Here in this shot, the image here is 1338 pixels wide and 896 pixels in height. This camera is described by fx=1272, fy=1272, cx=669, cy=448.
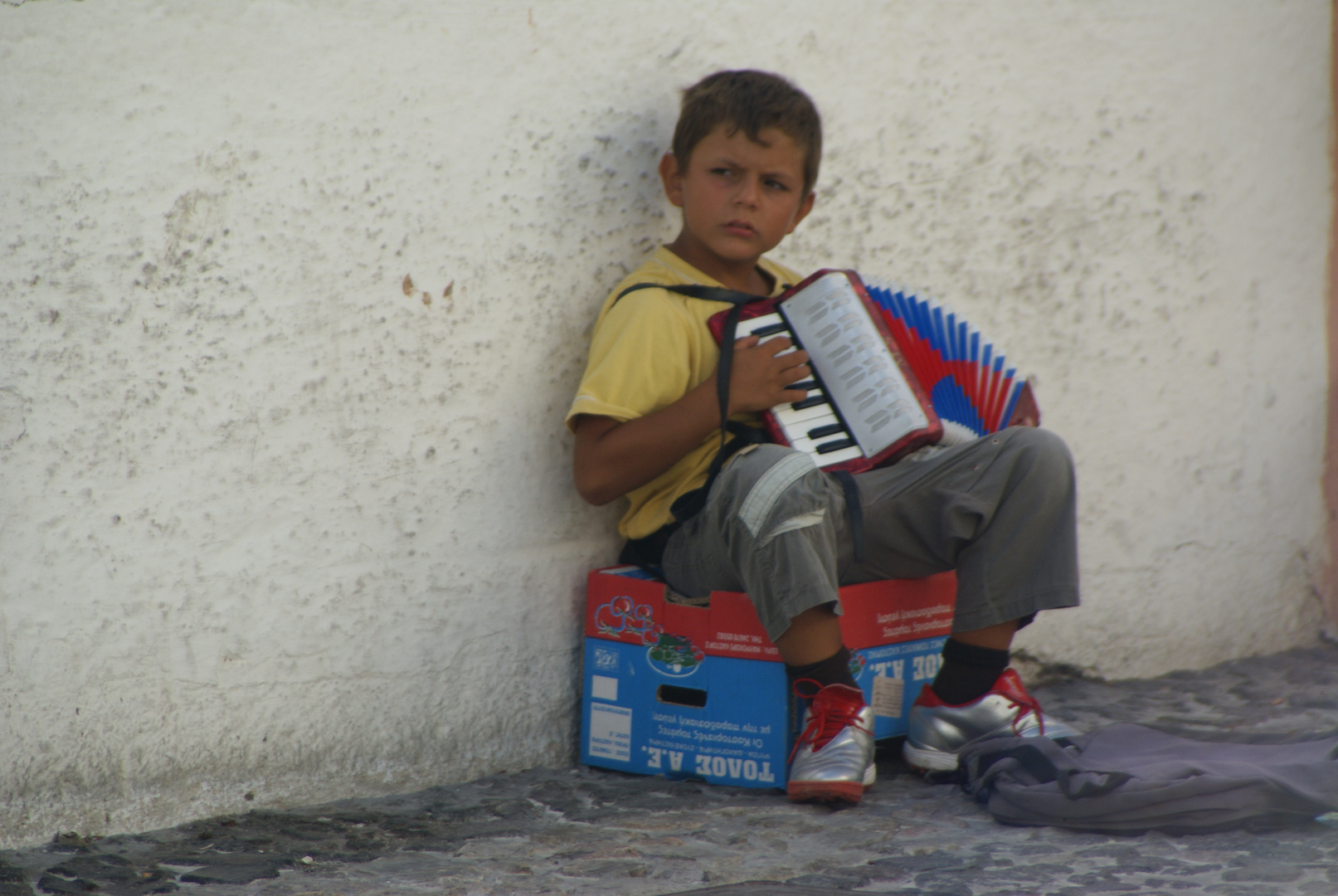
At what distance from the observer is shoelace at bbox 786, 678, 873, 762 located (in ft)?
6.95

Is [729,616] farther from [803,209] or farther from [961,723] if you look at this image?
[803,209]

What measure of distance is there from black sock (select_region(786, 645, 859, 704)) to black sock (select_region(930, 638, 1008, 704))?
0.25 m

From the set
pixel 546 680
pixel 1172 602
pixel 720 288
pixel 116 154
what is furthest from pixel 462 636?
pixel 1172 602

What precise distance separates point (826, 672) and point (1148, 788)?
525 millimetres

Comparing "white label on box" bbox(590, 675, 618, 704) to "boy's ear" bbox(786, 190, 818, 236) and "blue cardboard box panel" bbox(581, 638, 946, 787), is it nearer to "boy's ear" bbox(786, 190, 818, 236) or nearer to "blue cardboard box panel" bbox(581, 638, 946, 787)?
"blue cardboard box panel" bbox(581, 638, 946, 787)

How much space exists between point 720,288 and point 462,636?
79cm

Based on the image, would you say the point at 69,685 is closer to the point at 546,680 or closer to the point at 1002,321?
the point at 546,680

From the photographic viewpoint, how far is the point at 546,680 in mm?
2355

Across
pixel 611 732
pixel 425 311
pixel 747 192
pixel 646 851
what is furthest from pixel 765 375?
pixel 646 851

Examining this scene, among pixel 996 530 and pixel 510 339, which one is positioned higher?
pixel 510 339

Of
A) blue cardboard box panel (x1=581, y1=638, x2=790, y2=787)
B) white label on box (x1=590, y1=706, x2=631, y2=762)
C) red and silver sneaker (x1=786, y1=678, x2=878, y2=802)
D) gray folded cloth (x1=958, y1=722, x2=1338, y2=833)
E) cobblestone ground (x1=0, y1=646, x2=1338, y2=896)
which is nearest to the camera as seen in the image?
cobblestone ground (x1=0, y1=646, x2=1338, y2=896)

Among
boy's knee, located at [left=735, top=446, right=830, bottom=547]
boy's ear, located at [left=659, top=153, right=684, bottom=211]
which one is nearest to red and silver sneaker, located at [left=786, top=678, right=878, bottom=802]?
boy's knee, located at [left=735, top=446, right=830, bottom=547]

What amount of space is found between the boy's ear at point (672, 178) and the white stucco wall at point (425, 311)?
0.05 meters

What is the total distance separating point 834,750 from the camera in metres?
2.10
